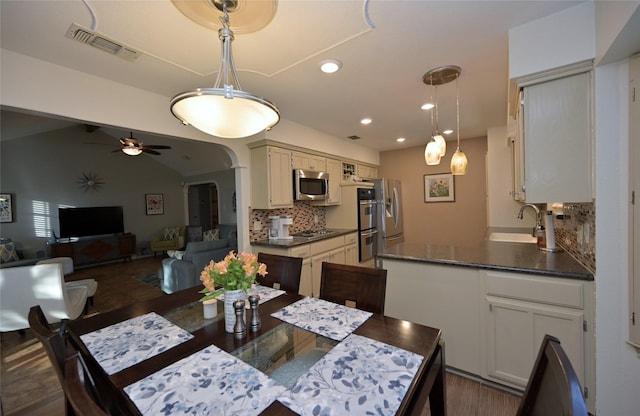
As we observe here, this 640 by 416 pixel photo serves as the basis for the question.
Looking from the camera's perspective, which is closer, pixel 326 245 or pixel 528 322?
pixel 528 322

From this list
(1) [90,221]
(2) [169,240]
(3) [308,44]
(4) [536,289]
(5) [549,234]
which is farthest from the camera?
(2) [169,240]

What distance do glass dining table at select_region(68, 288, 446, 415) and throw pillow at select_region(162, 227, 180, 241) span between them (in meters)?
6.32

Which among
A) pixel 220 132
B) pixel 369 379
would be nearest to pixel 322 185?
pixel 220 132

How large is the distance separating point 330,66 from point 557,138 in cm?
156

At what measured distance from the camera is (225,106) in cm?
122

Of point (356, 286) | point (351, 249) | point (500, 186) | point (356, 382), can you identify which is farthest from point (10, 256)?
point (500, 186)

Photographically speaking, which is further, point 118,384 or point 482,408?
point 482,408

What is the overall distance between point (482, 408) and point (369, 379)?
1339 millimetres

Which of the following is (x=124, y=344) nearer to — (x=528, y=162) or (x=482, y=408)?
(x=482, y=408)

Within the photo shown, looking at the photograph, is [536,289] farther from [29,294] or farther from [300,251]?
[29,294]

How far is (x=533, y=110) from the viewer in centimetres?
162

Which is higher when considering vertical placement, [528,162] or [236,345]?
[528,162]

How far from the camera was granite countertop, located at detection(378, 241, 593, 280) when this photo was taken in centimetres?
160

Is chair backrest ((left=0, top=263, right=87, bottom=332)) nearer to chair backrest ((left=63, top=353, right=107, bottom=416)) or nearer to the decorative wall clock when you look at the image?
chair backrest ((left=63, top=353, right=107, bottom=416))
